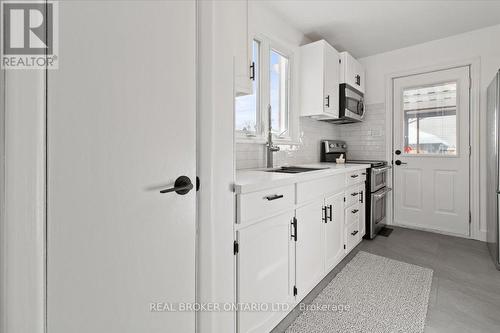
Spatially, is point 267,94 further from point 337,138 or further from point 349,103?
point 337,138

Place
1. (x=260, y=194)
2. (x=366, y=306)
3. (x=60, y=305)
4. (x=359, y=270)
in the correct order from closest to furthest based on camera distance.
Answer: (x=60, y=305) → (x=260, y=194) → (x=366, y=306) → (x=359, y=270)

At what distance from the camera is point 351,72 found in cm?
334

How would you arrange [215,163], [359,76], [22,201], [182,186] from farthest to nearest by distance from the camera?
[359,76], [215,163], [182,186], [22,201]

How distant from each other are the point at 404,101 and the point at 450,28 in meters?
0.95

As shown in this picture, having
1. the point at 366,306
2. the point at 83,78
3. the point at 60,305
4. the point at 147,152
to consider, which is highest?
the point at 83,78

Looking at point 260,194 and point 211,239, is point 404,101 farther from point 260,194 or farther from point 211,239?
point 211,239

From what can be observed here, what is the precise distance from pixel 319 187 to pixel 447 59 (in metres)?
2.85

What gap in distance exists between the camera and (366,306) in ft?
5.84

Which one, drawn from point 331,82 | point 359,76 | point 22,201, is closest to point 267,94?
point 331,82

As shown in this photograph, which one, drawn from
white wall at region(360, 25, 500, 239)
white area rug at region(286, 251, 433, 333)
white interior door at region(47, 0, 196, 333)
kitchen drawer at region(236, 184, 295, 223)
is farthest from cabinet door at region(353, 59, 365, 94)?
white interior door at region(47, 0, 196, 333)

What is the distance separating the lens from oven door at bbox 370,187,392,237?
3106mm

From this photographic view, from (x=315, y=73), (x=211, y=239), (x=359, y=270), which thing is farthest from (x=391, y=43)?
(x=211, y=239)

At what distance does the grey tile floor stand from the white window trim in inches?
54.5

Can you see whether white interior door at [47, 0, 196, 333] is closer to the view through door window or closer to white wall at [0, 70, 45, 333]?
white wall at [0, 70, 45, 333]
